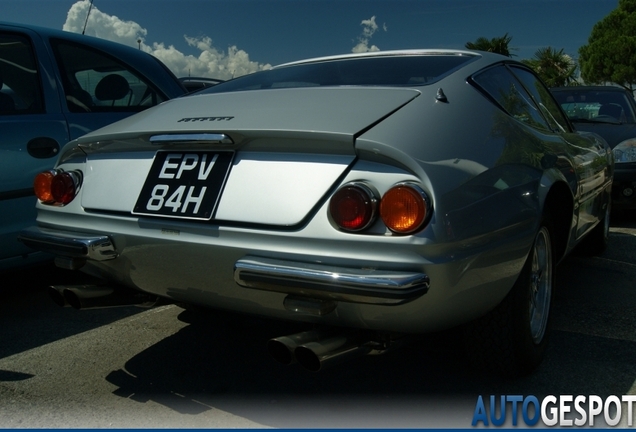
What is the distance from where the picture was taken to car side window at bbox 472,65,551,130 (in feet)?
9.16

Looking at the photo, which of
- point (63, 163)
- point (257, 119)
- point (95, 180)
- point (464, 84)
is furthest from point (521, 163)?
point (63, 163)

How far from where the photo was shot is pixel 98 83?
434 centimetres

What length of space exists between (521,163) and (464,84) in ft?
1.25

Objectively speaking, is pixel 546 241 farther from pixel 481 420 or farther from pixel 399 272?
pixel 399 272

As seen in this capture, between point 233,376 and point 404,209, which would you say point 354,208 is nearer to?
point 404,209

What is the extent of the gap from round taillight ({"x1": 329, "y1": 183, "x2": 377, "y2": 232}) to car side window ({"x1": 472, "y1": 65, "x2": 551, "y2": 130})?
946 mm

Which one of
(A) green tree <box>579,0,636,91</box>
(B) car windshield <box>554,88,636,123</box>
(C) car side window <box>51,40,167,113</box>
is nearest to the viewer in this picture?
(C) car side window <box>51,40,167,113</box>

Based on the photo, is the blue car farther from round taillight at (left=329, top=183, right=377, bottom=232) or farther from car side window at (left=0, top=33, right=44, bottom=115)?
round taillight at (left=329, top=183, right=377, bottom=232)

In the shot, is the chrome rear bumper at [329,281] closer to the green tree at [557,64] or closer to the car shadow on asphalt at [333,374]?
the car shadow on asphalt at [333,374]

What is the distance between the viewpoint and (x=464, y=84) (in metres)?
2.60

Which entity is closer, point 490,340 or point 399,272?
point 399,272

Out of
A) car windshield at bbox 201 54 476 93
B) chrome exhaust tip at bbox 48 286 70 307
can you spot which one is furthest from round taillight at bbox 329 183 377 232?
chrome exhaust tip at bbox 48 286 70 307

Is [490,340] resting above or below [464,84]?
below

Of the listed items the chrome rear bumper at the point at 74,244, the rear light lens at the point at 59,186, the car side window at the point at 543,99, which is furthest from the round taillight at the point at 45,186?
the car side window at the point at 543,99
